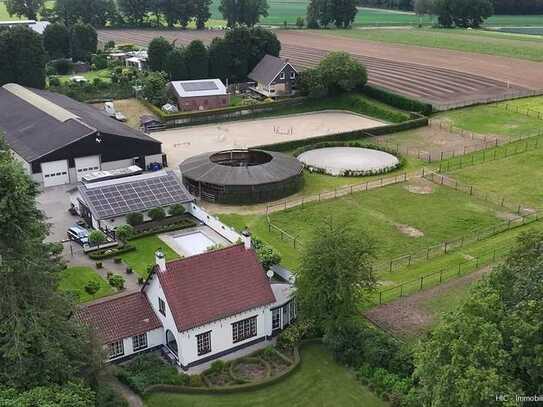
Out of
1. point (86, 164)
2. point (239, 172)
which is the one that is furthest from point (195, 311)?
point (86, 164)

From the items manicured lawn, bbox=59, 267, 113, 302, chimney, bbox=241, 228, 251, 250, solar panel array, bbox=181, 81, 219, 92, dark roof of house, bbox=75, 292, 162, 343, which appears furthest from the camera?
solar panel array, bbox=181, 81, 219, 92

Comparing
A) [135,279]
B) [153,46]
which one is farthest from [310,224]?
[153,46]

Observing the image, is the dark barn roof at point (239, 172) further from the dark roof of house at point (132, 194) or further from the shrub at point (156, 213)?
the shrub at point (156, 213)

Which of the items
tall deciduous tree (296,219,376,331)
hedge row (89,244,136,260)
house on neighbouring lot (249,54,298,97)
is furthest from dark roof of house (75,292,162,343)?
house on neighbouring lot (249,54,298,97)

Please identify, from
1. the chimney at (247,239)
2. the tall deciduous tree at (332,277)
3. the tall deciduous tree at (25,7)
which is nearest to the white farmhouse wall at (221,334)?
the tall deciduous tree at (332,277)

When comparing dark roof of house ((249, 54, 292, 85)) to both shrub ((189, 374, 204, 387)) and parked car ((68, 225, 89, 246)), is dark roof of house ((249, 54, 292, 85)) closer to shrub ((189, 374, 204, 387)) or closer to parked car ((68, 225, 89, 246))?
parked car ((68, 225, 89, 246))

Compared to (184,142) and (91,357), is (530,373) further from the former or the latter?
(184,142)
